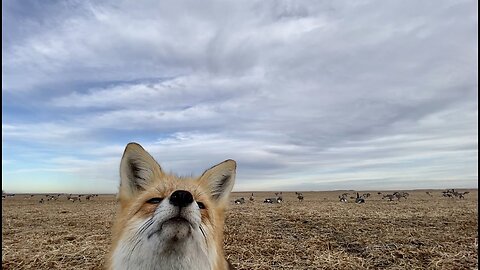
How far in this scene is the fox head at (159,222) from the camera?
12.1 ft

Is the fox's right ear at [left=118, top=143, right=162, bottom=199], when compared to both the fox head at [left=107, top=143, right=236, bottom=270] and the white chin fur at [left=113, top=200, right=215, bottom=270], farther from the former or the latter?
the white chin fur at [left=113, top=200, right=215, bottom=270]

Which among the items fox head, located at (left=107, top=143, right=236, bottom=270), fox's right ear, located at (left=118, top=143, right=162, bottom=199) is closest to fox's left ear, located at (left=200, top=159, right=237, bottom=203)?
fox head, located at (left=107, top=143, right=236, bottom=270)

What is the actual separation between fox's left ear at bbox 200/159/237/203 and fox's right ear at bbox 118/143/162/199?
644mm

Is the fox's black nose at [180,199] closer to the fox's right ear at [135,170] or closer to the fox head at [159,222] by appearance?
the fox head at [159,222]

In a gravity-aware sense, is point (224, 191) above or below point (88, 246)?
above

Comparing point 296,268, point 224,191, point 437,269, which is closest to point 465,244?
point 437,269

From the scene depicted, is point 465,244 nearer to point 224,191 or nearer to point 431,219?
point 431,219

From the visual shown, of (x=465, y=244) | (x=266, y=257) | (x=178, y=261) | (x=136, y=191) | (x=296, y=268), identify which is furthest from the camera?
(x=465, y=244)

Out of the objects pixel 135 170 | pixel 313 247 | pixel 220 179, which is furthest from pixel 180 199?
pixel 313 247

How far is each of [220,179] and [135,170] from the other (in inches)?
44.3

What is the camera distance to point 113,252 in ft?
13.3

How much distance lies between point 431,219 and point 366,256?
32.5ft

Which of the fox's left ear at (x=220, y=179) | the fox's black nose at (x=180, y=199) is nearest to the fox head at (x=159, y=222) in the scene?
the fox's black nose at (x=180, y=199)

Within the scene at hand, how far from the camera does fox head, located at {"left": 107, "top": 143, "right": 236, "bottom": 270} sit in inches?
145
